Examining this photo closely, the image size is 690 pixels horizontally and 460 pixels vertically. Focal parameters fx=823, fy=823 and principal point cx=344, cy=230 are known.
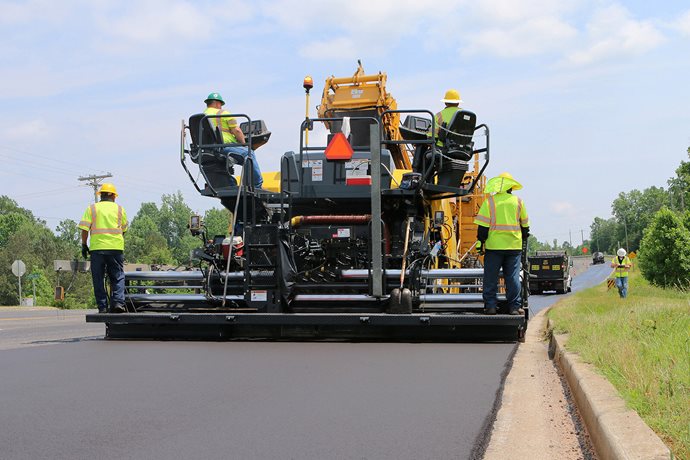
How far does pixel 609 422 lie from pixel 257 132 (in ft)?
23.4

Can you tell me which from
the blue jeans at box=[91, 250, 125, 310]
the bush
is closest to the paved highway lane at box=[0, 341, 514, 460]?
the blue jeans at box=[91, 250, 125, 310]

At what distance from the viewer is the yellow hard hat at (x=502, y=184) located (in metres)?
9.63

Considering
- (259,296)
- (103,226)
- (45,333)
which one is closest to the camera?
(259,296)

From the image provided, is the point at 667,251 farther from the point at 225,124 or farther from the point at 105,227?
the point at 105,227

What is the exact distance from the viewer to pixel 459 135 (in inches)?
388

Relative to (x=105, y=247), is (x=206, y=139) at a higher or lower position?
higher

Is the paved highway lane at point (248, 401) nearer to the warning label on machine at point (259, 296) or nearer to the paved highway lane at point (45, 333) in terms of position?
the warning label on machine at point (259, 296)

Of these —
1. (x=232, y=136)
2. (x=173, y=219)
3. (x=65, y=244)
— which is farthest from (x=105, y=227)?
(x=173, y=219)

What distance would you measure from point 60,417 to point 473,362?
3.81 meters

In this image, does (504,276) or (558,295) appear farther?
(558,295)

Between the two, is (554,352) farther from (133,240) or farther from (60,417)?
(133,240)

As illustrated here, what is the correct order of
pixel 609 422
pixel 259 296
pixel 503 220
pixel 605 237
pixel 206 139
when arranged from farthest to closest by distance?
pixel 605 237
pixel 206 139
pixel 503 220
pixel 259 296
pixel 609 422

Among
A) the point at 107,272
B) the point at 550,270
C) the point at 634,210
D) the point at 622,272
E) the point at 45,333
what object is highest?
the point at 634,210

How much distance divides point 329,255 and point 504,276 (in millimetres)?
2005
